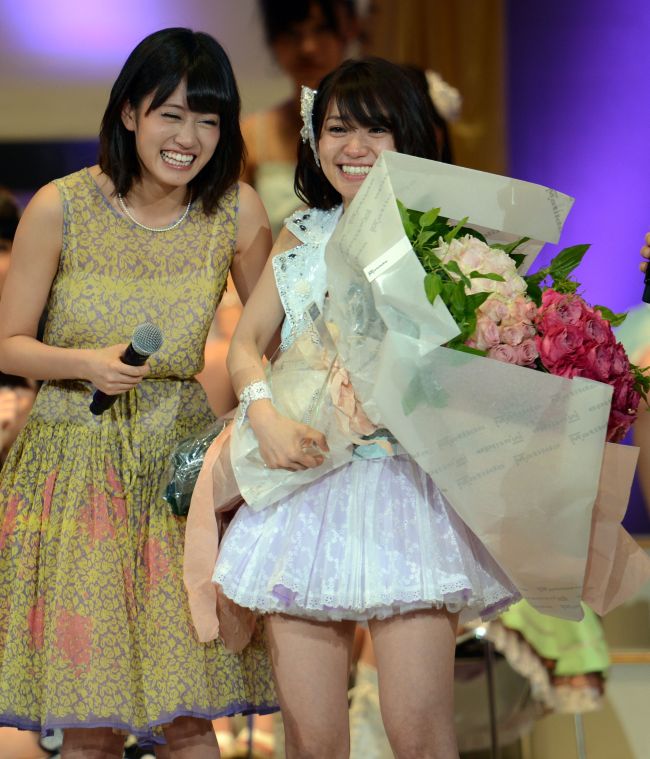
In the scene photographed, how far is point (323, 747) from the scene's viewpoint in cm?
189

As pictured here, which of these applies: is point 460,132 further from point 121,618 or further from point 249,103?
point 121,618

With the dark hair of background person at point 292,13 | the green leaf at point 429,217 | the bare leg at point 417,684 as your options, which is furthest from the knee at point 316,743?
the dark hair of background person at point 292,13

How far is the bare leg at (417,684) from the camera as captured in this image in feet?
6.03

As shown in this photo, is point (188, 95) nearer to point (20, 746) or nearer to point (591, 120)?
point (20, 746)

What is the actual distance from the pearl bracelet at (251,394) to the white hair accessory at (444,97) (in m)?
2.63

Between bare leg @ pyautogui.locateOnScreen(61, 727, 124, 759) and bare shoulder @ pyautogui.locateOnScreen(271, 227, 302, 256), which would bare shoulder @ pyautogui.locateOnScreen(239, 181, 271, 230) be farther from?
bare leg @ pyautogui.locateOnScreen(61, 727, 124, 759)

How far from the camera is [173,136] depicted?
2139 mm

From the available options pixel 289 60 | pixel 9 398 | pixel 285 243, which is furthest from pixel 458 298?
pixel 289 60

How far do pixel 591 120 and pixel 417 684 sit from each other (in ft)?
9.95

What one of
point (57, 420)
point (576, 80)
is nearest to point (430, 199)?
point (57, 420)

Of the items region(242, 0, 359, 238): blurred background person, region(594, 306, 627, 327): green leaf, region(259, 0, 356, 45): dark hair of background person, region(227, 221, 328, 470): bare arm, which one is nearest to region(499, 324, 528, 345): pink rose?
region(594, 306, 627, 327): green leaf

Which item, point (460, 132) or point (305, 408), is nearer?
point (305, 408)

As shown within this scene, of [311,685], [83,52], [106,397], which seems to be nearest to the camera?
[311,685]

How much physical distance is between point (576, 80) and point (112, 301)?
2773 mm
